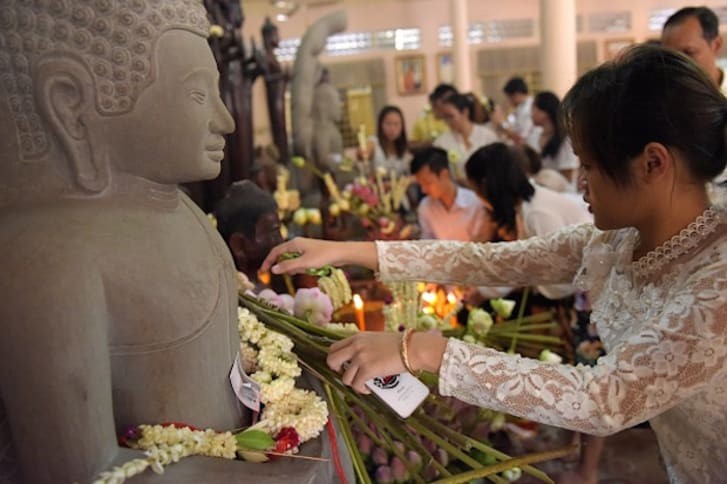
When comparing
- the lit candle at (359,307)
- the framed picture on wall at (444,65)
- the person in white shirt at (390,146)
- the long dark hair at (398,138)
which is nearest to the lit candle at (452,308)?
the lit candle at (359,307)

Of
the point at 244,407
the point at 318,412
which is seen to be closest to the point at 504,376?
the point at 318,412

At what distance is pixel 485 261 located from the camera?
4.34ft

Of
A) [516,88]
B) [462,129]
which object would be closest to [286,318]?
[462,129]

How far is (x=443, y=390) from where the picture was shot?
90 cm

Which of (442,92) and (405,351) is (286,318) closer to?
(405,351)

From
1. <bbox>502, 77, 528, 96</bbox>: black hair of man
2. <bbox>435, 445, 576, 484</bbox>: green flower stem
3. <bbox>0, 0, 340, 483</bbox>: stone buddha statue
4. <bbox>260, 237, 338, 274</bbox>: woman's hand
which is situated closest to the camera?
<bbox>0, 0, 340, 483</bbox>: stone buddha statue

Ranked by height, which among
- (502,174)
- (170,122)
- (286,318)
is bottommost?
(286,318)

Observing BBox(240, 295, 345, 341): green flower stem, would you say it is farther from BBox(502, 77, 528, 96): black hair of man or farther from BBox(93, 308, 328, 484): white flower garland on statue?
BBox(502, 77, 528, 96): black hair of man

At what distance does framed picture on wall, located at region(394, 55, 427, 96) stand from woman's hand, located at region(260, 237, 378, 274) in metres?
8.18

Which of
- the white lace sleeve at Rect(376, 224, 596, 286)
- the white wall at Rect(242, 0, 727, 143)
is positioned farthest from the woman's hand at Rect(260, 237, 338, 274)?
the white wall at Rect(242, 0, 727, 143)

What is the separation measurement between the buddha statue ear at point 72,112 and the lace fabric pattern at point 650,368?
0.53 meters

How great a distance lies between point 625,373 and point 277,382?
0.48m

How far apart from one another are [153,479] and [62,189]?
0.35 meters

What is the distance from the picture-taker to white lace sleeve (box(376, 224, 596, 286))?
1.31m
